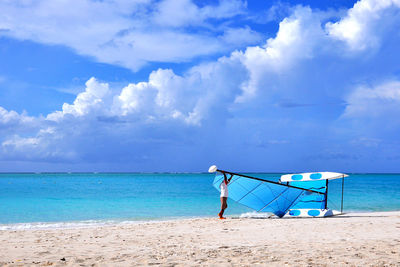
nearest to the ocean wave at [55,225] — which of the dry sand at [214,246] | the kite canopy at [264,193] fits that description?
the dry sand at [214,246]

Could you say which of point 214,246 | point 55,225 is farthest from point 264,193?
point 55,225

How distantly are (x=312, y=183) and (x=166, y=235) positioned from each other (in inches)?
274

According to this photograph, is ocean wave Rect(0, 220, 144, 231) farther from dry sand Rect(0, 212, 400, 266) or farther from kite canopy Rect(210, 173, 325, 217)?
kite canopy Rect(210, 173, 325, 217)

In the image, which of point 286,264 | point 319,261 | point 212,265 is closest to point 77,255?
point 212,265

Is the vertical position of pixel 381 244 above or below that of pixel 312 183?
below

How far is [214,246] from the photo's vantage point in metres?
7.31

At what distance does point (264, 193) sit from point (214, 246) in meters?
5.95

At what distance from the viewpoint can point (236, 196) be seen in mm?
13320

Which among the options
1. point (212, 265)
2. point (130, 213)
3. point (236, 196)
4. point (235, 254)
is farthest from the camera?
point (130, 213)

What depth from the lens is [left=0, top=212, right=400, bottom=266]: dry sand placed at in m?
6.04

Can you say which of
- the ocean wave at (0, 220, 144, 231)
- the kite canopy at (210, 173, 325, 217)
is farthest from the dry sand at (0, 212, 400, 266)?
the ocean wave at (0, 220, 144, 231)

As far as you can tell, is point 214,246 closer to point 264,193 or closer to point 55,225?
point 264,193

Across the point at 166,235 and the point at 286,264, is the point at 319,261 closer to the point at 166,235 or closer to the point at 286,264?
the point at 286,264

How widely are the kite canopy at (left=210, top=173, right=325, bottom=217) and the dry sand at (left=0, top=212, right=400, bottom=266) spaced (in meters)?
2.28
